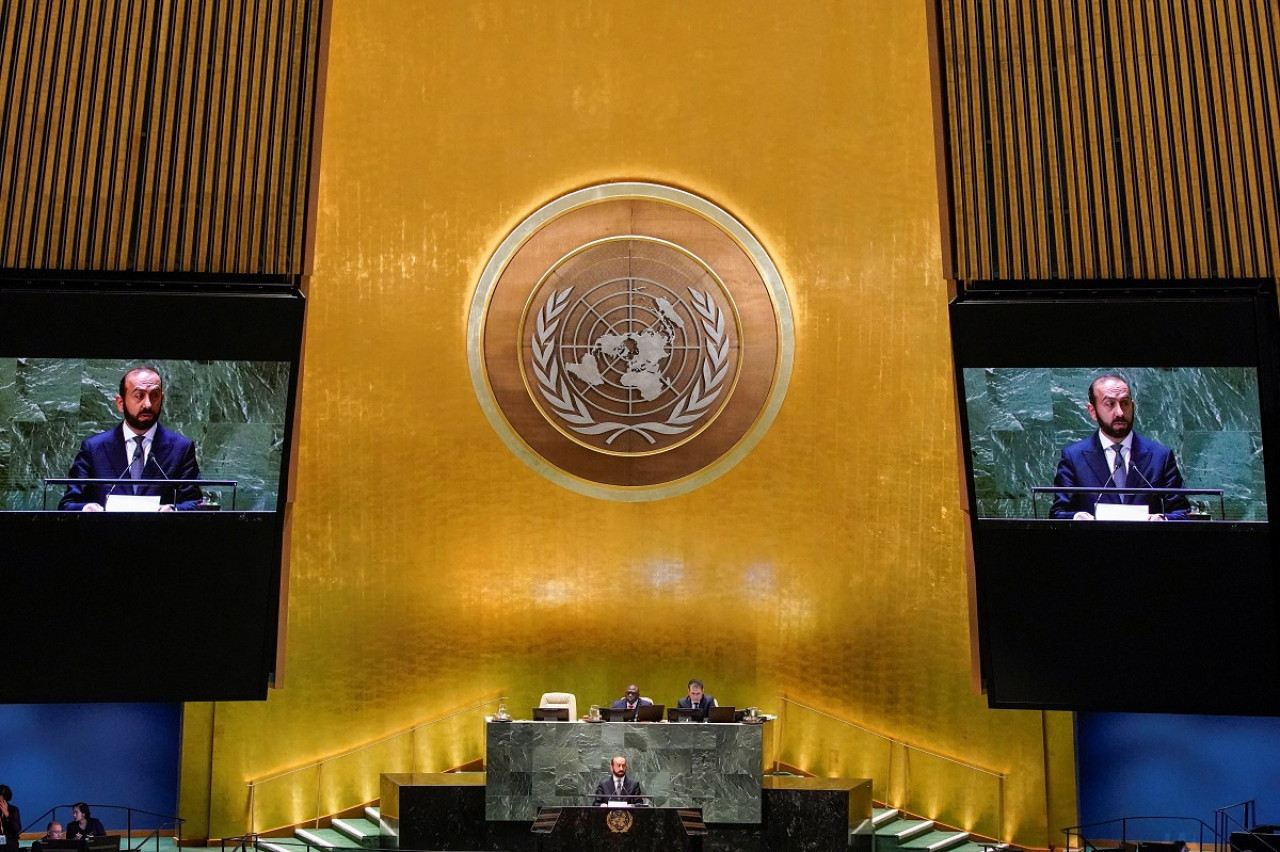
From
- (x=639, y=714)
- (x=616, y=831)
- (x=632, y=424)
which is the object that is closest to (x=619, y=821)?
(x=616, y=831)

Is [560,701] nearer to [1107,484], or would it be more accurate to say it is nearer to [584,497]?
[584,497]

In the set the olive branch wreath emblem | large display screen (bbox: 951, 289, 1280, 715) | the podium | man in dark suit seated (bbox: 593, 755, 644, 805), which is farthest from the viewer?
the olive branch wreath emblem

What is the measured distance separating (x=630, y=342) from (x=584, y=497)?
4.25 ft

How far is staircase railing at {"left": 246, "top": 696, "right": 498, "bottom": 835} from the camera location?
9594 millimetres

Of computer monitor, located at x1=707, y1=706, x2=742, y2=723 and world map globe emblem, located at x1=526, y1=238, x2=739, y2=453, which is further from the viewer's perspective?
world map globe emblem, located at x1=526, y1=238, x2=739, y2=453

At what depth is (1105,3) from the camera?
8734mm

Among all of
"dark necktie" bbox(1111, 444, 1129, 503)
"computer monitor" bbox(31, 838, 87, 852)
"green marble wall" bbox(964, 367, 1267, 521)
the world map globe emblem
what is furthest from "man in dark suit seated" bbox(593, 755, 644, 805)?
"dark necktie" bbox(1111, 444, 1129, 503)

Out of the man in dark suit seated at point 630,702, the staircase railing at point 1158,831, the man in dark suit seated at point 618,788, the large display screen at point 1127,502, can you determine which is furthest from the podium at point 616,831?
the staircase railing at point 1158,831

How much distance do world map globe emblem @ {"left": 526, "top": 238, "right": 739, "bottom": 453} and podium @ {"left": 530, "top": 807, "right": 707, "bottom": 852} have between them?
10.7ft

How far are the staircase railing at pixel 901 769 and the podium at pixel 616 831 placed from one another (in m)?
2.37

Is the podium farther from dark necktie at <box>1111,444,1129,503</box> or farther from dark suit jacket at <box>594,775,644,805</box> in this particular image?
dark necktie at <box>1111,444,1129,503</box>

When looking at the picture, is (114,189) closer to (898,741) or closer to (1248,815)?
(898,741)

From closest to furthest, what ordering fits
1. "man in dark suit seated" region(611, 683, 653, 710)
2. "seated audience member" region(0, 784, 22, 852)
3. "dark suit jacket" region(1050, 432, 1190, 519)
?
"dark suit jacket" region(1050, 432, 1190, 519) → "seated audience member" region(0, 784, 22, 852) → "man in dark suit seated" region(611, 683, 653, 710)

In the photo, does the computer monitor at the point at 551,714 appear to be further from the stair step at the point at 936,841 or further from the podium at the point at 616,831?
the stair step at the point at 936,841
